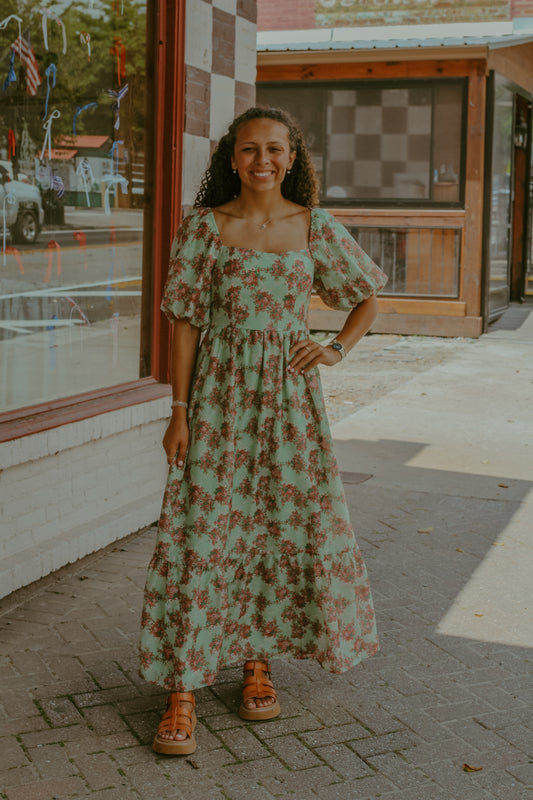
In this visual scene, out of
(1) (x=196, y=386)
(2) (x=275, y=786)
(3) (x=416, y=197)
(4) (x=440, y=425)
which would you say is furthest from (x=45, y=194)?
(3) (x=416, y=197)

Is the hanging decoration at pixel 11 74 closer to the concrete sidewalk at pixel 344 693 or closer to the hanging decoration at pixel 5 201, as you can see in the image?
the hanging decoration at pixel 5 201

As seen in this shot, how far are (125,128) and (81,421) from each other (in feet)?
5.32

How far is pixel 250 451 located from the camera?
335cm

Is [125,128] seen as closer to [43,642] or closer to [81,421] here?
[81,421]

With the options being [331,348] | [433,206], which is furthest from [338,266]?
[433,206]

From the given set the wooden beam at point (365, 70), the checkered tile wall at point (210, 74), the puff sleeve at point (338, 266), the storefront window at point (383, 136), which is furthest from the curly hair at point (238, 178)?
the wooden beam at point (365, 70)

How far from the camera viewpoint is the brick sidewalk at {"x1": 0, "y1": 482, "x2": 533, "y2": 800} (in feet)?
9.98

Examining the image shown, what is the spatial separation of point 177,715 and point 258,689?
→ 0.34 meters

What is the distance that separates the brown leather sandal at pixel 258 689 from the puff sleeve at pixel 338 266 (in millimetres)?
1259

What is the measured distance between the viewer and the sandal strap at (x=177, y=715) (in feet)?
10.6

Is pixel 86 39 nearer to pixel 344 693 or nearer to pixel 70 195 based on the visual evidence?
pixel 70 195

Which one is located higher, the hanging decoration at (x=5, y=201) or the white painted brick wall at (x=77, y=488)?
the hanging decoration at (x=5, y=201)

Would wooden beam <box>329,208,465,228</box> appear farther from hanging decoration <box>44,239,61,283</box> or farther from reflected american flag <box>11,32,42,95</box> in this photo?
reflected american flag <box>11,32,42,95</box>

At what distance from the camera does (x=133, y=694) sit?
3.62 meters
